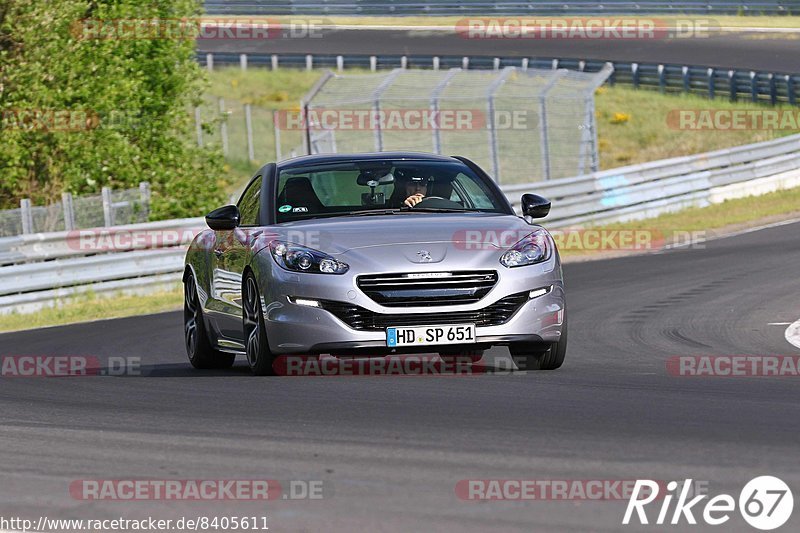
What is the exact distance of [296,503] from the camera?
5684 millimetres

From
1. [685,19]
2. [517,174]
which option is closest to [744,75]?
[517,174]

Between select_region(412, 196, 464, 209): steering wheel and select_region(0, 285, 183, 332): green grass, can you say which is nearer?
select_region(412, 196, 464, 209): steering wheel

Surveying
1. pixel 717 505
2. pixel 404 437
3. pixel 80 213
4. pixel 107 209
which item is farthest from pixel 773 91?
pixel 717 505

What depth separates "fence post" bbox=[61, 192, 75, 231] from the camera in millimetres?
22047

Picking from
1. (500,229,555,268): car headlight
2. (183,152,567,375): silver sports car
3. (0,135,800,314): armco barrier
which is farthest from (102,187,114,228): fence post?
(500,229,555,268): car headlight

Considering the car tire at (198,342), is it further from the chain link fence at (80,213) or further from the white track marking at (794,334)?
the chain link fence at (80,213)

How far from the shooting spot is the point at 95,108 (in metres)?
27.4

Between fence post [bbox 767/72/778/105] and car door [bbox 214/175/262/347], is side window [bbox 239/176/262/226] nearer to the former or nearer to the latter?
car door [bbox 214/175/262/347]

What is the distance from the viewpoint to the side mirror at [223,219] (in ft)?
34.9

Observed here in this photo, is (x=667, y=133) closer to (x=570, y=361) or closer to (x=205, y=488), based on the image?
(x=570, y=361)

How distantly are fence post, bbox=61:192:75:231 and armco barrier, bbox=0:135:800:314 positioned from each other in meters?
0.51

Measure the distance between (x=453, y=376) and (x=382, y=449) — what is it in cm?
299

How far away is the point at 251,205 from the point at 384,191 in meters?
1.13

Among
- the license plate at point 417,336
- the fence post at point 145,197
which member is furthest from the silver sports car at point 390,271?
the fence post at point 145,197
